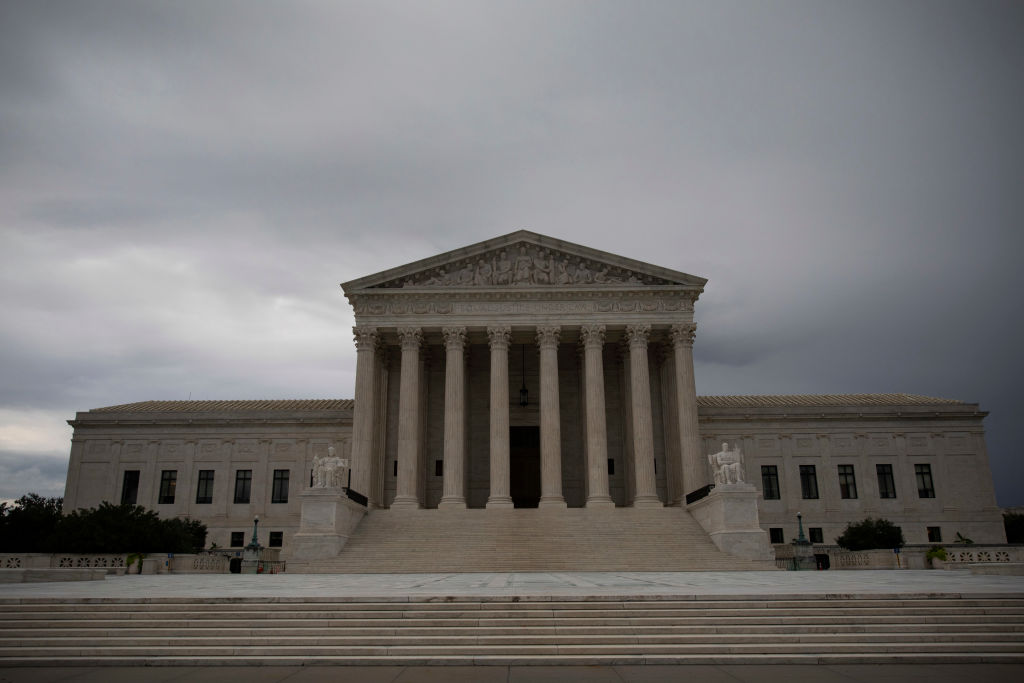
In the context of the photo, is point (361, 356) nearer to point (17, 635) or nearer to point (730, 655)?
point (17, 635)

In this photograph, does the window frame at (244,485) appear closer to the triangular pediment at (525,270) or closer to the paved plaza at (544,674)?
the triangular pediment at (525,270)

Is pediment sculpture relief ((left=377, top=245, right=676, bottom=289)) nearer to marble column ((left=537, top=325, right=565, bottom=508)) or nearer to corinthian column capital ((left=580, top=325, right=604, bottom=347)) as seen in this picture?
corinthian column capital ((left=580, top=325, right=604, bottom=347))

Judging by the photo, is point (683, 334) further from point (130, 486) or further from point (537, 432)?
point (130, 486)

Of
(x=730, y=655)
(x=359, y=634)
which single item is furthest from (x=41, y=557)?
(x=730, y=655)

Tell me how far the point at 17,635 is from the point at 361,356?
27.9 meters

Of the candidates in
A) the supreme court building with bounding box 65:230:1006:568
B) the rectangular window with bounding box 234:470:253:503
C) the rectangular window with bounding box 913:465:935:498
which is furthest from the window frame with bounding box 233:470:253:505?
the rectangular window with bounding box 913:465:935:498

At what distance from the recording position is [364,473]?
3947 cm

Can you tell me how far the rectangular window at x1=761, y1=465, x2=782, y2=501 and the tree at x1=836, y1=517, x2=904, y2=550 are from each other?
8040 mm

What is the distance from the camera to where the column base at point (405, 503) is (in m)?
38.5

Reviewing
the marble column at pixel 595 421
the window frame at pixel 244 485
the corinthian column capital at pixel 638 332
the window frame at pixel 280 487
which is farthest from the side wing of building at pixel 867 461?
the window frame at pixel 244 485

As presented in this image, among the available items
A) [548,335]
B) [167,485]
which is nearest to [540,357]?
[548,335]

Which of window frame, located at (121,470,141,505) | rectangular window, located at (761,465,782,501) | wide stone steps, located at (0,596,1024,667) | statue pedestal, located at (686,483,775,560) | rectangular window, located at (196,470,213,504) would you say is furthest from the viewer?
window frame, located at (121,470,141,505)

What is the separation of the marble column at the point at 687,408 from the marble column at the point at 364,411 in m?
16.6

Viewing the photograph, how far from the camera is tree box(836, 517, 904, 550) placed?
3847 centimetres
